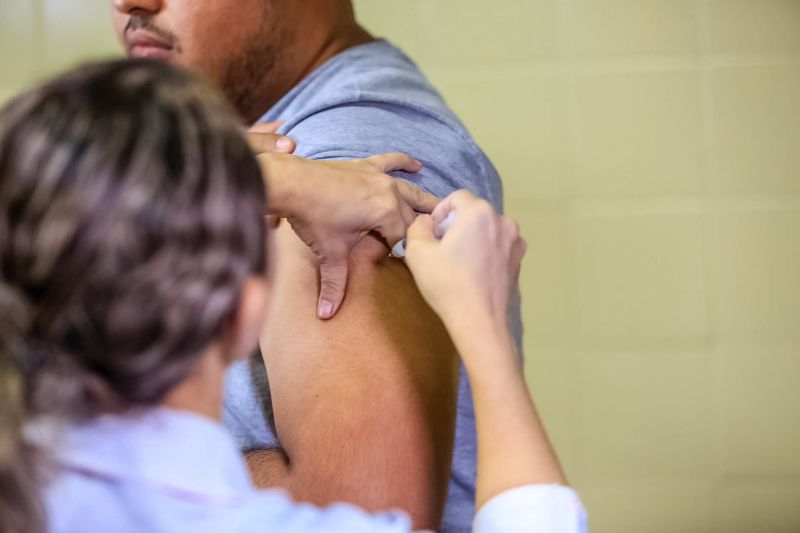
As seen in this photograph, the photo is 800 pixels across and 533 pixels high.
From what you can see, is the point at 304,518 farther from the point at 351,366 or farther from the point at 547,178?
the point at 547,178

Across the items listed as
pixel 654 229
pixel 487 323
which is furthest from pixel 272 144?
pixel 654 229

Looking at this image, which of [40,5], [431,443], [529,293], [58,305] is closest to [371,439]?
[431,443]

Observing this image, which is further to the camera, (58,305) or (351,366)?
(351,366)

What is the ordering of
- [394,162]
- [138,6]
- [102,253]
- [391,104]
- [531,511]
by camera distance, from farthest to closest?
1. [138,6]
2. [391,104]
3. [394,162]
4. [531,511]
5. [102,253]

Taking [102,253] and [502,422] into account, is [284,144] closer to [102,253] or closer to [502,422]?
[502,422]

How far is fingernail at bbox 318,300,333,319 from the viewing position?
90 cm

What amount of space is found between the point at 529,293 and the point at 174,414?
4.49 ft

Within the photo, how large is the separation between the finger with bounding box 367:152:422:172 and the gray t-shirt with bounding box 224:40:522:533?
0.04 feet

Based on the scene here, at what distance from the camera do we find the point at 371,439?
0.85 m

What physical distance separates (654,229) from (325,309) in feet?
3.60

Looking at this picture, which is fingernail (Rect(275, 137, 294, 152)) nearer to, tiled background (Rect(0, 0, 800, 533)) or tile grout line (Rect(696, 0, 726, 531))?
tiled background (Rect(0, 0, 800, 533))

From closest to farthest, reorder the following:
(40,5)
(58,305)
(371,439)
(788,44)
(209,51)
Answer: (58,305) → (371,439) → (209,51) → (788,44) → (40,5)

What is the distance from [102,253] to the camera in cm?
50

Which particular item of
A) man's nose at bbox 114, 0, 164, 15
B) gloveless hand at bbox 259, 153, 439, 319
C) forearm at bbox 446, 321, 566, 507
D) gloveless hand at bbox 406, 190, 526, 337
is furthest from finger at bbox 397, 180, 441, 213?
man's nose at bbox 114, 0, 164, 15
